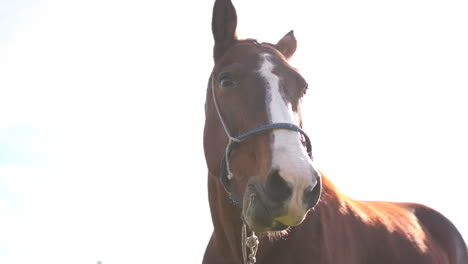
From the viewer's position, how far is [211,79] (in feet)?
15.4

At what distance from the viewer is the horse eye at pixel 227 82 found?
13.7 feet

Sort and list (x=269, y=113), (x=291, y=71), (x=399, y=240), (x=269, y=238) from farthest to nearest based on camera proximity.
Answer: (x=399, y=240) < (x=291, y=71) < (x=269, y=238) < (x=269, y=113)

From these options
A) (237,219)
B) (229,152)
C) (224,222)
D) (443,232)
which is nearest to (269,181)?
(229,152)

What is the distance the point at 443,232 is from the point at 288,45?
3276 mm

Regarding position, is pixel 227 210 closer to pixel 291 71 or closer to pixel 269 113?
pixel 269 113

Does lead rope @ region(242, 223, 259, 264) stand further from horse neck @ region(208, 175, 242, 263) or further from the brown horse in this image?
horse neck @ region(208, 175, 242, 263)

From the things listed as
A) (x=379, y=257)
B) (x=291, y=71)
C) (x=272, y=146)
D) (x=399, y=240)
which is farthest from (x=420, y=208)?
(x=272, y=146)

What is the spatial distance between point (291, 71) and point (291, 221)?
1506mm

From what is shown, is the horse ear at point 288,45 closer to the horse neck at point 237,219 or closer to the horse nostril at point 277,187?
the horse neck at point 237,219

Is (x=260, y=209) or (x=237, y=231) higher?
(x=260, y=209)

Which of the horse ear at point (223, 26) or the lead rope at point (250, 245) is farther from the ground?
the horse ear at point (223, 26)

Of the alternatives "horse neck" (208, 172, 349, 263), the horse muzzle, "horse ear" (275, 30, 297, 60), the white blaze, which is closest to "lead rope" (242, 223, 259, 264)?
"horse neck" (208, 172, 349, 263)

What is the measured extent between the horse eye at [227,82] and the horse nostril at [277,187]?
1.17 meters

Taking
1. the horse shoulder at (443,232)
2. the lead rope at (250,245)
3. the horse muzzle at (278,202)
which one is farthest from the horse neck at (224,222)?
the horse shoulder at (443,232)
